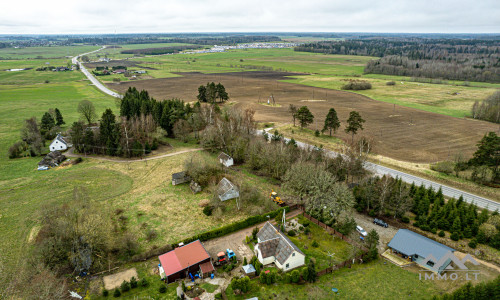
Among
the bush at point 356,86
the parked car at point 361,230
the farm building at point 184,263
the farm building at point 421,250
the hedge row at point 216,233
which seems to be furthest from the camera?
the bush at point 356,86

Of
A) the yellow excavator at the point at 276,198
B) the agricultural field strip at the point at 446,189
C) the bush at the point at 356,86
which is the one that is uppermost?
the bush at the point at 356,86

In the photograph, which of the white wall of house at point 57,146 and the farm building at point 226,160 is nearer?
the farm building at point 226,160

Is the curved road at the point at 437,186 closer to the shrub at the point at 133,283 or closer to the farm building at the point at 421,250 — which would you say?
the farm building at the point at 421,250

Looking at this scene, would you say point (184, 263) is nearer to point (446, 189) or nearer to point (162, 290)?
point (162, 290)

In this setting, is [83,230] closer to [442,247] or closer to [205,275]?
[205,275]

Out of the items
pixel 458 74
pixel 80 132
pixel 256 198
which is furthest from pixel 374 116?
pixel 458 74

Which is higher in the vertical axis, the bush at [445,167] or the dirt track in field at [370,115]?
the dirt track in field at [370,115]

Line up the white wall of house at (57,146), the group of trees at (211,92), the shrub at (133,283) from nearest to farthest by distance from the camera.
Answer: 1. the shrub at (133,283)
2. the white wall of house at (57,146)
3. the group of trees at (211,92)

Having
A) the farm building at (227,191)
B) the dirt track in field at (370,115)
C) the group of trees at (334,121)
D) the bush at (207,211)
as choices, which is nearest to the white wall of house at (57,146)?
the farm building at (227,191)
